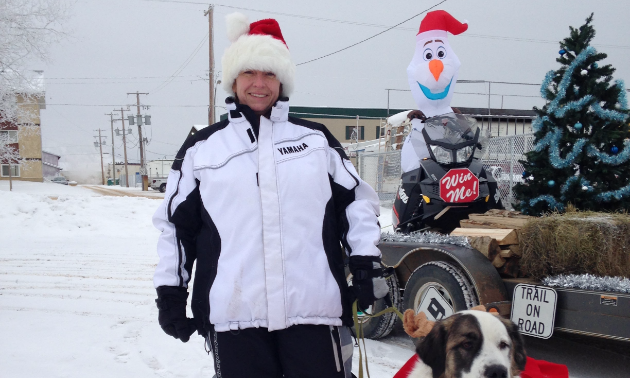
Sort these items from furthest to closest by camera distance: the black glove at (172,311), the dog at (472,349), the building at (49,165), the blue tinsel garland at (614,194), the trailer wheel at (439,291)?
1. the building at (49,165)
2. the blue tinsel garland at (614,194)
3. the trailer wheel at (439,291)
4. the dog at (472,349)
5. the black glove at (172,311)

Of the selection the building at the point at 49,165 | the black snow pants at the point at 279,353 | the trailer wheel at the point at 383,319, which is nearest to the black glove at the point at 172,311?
the black snow pants at the point at 279,353

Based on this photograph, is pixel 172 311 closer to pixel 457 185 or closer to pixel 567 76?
pixel 457 185

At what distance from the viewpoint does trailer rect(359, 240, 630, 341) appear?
295 centimetres

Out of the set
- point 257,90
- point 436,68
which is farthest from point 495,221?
point 257,90

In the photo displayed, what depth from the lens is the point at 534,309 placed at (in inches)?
129

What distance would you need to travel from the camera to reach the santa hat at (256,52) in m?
2.36

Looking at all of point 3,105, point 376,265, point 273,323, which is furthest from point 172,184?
point 3,105

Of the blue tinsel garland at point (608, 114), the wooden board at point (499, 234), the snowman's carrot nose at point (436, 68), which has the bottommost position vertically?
the wooden board at point (499, 234)

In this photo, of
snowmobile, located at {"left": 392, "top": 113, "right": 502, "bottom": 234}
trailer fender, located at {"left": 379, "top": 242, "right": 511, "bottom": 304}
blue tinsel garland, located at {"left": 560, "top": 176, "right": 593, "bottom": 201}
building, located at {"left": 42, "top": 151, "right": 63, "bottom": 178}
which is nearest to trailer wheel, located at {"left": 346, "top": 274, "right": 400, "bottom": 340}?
trailer fender, located at {"left": 379, "top": 242, "right": 511, "bottom": 304}

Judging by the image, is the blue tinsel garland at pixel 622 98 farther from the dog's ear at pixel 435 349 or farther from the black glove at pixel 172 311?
the black glove at pixel 172 311

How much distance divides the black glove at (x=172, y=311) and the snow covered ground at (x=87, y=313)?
174 centimetres

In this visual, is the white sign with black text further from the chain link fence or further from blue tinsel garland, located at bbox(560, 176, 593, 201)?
the chain link fence

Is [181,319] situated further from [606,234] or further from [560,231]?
[606,234]

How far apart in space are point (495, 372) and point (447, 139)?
284 centimetres
